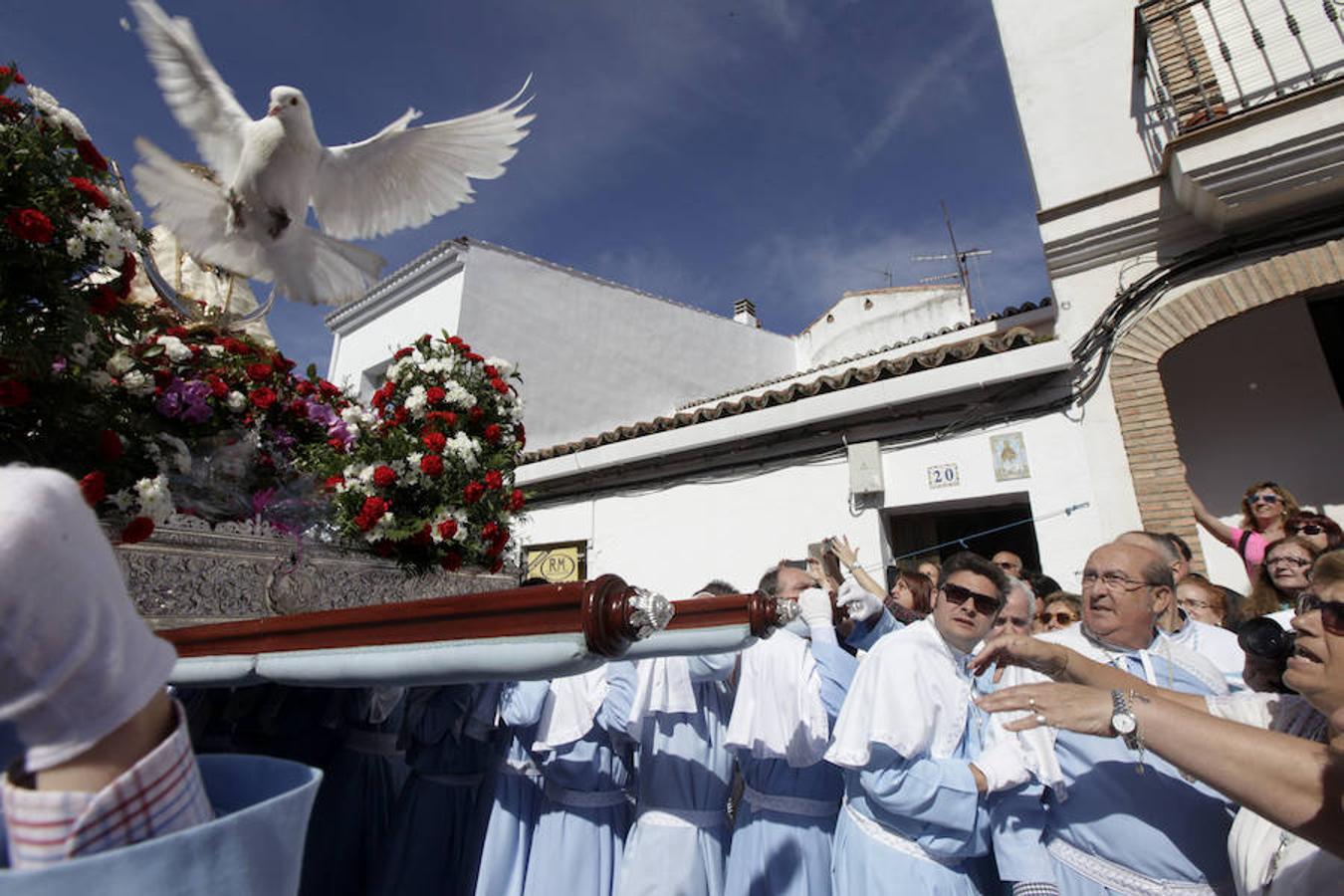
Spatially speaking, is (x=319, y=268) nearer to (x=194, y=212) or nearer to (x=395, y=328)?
(x=194, y=212)

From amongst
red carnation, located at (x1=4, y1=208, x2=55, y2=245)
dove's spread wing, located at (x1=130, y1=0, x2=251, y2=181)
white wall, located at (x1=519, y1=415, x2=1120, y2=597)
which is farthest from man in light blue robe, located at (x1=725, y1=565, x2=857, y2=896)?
white wall, located at (x1=519, y1=415, x2=1120, y2=597)

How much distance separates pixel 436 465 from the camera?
3117 millimetres

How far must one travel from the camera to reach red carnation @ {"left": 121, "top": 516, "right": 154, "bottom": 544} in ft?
6.66

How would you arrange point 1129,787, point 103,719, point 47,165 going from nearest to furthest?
point 103,719, point 47,165, point 1129,787

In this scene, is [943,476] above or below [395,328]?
below

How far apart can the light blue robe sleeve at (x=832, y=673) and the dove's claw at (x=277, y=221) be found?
10.6 ft

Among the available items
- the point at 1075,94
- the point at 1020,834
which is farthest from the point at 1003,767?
the point at 1075,94

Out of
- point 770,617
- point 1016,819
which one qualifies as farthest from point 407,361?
point 1016,819

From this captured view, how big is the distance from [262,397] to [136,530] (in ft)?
2.41

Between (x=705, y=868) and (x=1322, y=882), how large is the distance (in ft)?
6.41

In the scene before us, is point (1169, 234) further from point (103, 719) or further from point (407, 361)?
point (103, 719)

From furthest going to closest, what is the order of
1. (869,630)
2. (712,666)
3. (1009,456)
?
(1009,456) → (869,630) → (712,666)

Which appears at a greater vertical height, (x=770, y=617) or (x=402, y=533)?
(x=402, y=533)

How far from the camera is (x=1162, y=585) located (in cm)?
250
